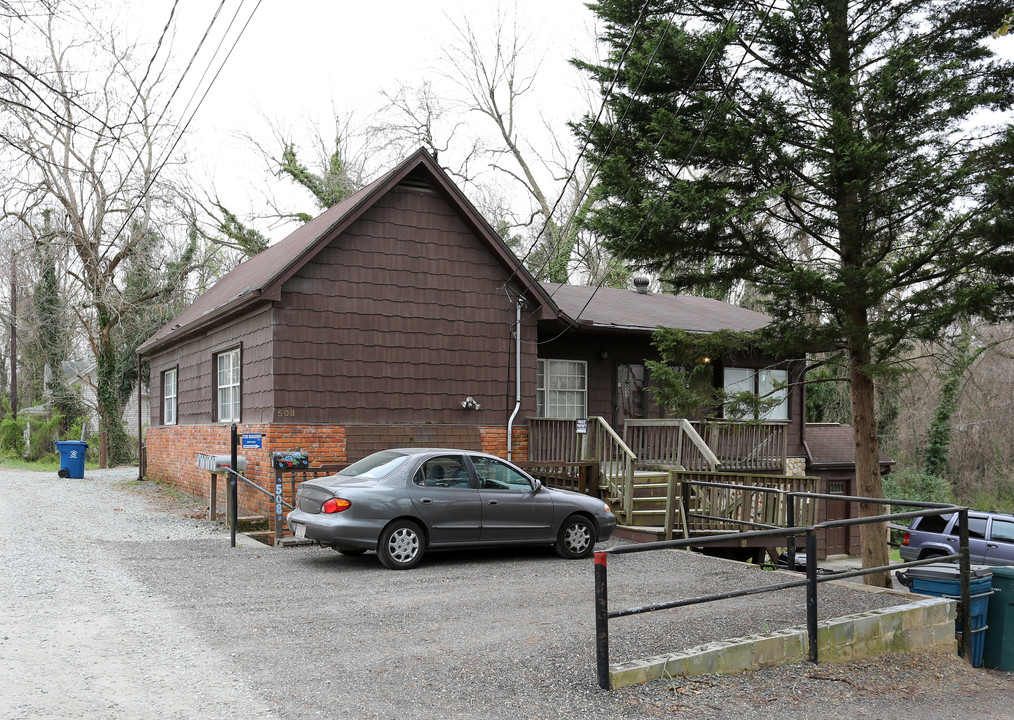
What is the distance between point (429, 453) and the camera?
1111 cm

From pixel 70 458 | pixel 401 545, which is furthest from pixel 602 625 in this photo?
pixel 70 458

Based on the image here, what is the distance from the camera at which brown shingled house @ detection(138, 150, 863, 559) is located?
1465 centimetres

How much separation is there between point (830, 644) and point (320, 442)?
9373 millimetres

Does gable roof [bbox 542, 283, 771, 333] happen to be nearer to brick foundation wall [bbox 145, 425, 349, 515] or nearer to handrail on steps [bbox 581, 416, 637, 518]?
handrail on steps [bbox 581, 416, 637, 518]

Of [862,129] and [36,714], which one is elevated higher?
[862,129]

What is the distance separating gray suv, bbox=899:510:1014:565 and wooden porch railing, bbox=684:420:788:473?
418cm

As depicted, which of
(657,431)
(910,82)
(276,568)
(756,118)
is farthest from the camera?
(657,431)

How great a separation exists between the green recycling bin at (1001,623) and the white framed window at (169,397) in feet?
60.6

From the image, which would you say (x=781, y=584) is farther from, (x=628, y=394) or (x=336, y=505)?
(x=628, y=394)

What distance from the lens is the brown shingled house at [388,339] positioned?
577 inches

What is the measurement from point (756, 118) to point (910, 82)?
6.93 ft

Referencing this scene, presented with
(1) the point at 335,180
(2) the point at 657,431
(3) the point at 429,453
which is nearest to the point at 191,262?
(1) the point at 335,180

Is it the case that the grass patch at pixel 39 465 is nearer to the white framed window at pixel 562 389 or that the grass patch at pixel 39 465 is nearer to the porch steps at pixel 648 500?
the white framed window at pixel 562 389

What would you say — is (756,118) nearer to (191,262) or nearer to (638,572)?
(638,572)
